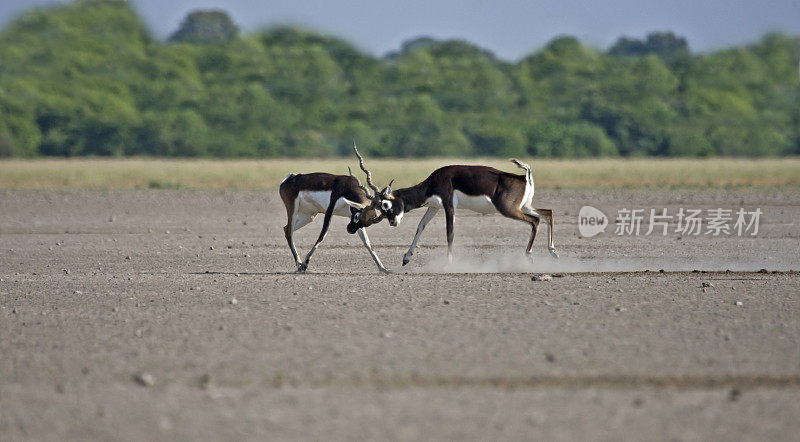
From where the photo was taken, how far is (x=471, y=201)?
14016mm

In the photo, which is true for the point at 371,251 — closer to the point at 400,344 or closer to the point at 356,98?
the point at 400,344

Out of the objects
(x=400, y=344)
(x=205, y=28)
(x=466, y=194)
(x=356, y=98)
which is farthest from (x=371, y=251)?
(x=205, y=28)

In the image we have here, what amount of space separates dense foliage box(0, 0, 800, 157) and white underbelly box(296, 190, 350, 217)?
2100 inches

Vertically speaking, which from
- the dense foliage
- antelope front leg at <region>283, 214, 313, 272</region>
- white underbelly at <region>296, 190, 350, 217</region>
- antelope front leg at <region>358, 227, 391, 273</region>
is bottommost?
antelope front leg at <region>358, 227, 391, 273</region>

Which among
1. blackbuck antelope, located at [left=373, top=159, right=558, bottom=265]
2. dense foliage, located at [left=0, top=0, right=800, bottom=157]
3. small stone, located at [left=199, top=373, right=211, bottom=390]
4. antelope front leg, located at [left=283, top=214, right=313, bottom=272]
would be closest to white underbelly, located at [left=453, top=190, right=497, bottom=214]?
blackbuck antelope, located at [left=373, top=159, right=558, bottom=265]

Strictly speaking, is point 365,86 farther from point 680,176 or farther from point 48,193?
point 48,193

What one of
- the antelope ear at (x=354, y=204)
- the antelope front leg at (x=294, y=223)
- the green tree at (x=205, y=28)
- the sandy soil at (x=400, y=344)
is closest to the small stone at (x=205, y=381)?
the sandy soil at (x=400, y=344)

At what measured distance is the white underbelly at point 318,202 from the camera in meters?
13.6

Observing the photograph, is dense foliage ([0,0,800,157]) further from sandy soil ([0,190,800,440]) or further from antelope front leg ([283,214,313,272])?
antelope front leg ([283,214,313,272])

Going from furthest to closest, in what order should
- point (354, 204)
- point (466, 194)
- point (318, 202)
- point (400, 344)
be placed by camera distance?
point (466, 194)
point (318, 202)
point (354, 204)
point (400, 344)

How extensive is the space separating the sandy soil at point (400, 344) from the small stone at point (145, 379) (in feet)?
0.05

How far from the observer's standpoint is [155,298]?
37.5 feet

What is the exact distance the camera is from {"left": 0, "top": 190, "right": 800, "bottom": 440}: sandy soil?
6.48 meters

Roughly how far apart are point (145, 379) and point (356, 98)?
74.3m
